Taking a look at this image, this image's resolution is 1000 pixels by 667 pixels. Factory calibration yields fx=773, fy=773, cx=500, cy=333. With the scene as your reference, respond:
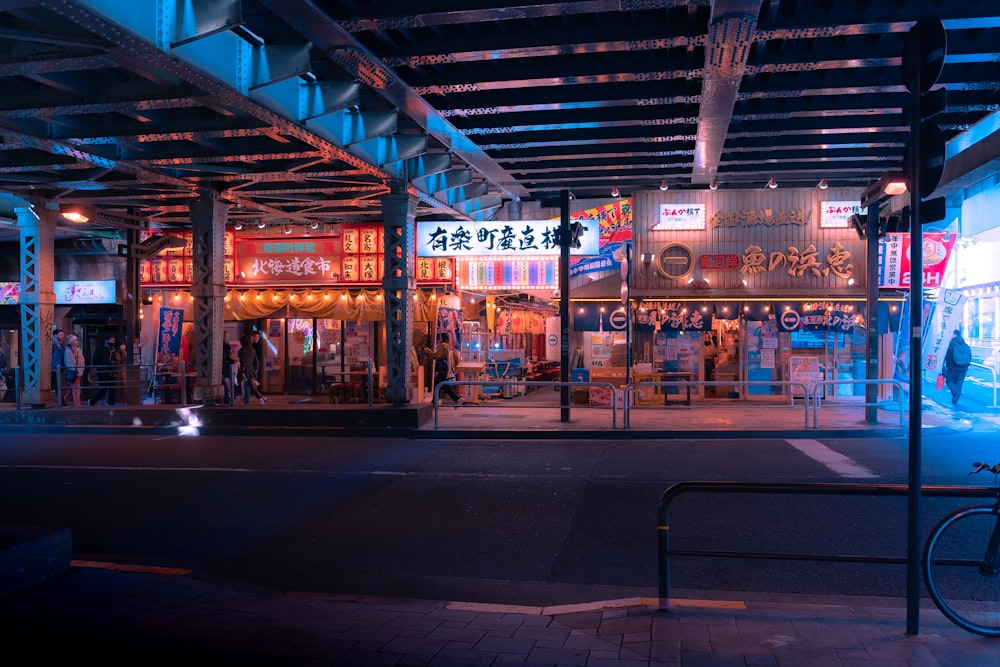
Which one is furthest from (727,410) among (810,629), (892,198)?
(810,629)

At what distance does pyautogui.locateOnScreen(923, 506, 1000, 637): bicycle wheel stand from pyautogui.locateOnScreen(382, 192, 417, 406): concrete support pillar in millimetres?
12544

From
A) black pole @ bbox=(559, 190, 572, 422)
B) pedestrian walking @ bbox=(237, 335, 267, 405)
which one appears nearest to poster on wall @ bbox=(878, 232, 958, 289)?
black pole @ bbox=(559, 190, 572, 422)

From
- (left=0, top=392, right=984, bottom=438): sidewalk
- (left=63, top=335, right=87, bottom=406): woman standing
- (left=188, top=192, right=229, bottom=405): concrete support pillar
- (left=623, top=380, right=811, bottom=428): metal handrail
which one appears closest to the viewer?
(left=623, top=380, right=811, bottom=428): metal handrail

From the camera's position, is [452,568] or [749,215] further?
[749,215]

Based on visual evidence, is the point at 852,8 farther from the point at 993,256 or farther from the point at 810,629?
the point at 993,256

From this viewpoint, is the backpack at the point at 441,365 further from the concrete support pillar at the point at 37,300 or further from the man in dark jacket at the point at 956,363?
the man in dark jacket at the point at 956,363

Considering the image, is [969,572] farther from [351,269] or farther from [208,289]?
[351,269]

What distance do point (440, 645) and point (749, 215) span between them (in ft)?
65.3

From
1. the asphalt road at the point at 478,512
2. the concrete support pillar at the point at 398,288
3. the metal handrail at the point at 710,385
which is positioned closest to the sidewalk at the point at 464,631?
the asphalt road at the point at 478,512

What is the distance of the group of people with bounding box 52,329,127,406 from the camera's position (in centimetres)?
2056

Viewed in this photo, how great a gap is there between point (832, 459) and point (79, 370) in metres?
19.5

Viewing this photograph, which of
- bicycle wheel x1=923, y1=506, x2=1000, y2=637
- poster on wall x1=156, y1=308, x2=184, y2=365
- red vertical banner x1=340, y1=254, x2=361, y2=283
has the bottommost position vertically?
bicycle wheel x1=923, y1=506, x2=1000, y2=637

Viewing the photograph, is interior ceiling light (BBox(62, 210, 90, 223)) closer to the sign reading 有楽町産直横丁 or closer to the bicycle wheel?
the sign reading 有楽町産直横丁

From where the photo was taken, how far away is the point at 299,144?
14.7 metres
